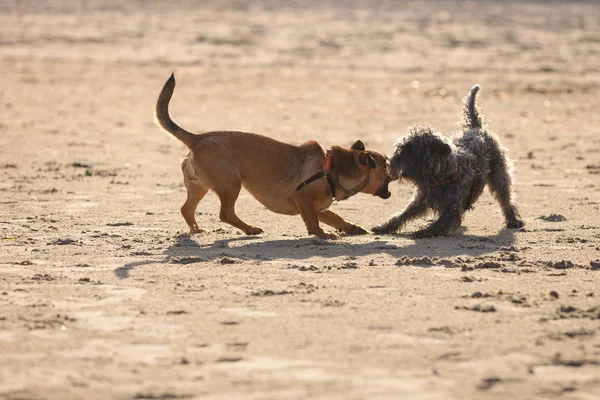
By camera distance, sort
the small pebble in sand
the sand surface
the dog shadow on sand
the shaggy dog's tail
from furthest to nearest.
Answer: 1. the shaggy dog's tail
2. the dog shadow on sand
3. the small pebble in sand
4. the sand surface

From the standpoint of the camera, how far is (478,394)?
4832 millimetres

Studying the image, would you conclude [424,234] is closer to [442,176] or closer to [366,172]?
[442,176]

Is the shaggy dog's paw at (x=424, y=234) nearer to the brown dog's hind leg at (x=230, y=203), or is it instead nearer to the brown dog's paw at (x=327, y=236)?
the brown dog's paw at (x=327, y=236)

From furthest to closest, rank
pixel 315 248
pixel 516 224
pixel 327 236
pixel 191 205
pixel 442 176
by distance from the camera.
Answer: pixel 516 224
pixel 442 176
pixel 191 205
pixel 327 236
pixel 315 248

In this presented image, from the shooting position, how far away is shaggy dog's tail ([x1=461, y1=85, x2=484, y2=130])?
1049cm

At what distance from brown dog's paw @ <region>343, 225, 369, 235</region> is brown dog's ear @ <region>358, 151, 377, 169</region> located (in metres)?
0.54

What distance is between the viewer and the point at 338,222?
913cm

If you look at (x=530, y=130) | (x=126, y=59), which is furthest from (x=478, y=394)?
(x=126, y=59)

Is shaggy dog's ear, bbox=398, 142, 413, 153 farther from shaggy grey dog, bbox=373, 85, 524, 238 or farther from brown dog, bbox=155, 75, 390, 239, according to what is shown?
brown dog, bbox=155, 75, 390, 239

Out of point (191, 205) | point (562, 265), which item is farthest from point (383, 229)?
point (562, 265)

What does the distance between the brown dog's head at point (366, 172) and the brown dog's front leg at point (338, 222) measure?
267 mm

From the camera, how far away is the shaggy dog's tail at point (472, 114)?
10492mm

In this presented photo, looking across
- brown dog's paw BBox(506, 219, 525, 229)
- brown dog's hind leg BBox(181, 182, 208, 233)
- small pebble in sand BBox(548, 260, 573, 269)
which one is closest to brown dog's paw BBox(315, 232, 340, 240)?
brown dog's hind leg BBox(181, 182, 208, 233)

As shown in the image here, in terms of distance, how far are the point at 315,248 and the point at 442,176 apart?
1.55 metres
